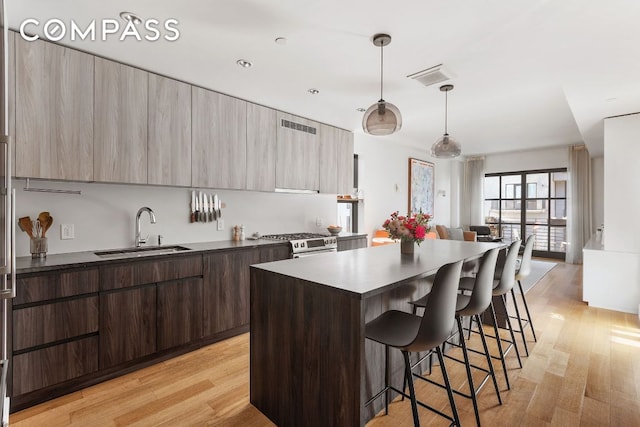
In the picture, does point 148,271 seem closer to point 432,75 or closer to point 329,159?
point 329,159

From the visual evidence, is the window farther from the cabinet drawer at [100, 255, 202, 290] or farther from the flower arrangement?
the cabinet drawer at [100, 255, 202, 290]

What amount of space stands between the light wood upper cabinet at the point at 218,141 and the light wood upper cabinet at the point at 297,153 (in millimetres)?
522

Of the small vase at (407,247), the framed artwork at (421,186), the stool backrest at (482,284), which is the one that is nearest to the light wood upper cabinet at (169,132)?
the small vase at (407,247)

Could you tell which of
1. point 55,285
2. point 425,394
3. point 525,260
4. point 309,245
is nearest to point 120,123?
point 55,285

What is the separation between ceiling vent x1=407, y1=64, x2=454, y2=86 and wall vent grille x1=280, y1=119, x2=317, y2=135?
5.32 ft

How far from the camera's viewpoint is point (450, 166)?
8.65m

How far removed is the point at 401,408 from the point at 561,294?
3932 millimetres

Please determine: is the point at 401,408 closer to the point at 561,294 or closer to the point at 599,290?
the point at 599,290

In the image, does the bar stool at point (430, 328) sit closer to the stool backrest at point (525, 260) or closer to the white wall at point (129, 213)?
the stool backrest at point (525, 260)

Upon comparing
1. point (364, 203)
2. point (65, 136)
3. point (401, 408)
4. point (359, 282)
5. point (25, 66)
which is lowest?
point (401, 408)

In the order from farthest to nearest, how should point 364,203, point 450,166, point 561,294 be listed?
point 450,166, point 364,203, point 561,294

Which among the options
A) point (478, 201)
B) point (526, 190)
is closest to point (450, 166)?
point (478, 201)

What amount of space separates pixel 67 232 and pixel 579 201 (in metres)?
8.78

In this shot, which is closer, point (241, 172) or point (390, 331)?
point (390, 331)
